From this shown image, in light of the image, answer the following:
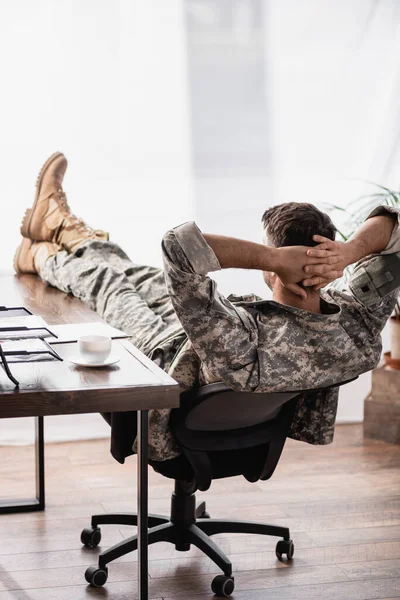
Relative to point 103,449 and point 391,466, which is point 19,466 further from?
point 391,466

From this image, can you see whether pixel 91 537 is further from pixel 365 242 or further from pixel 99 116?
pixel 99 116

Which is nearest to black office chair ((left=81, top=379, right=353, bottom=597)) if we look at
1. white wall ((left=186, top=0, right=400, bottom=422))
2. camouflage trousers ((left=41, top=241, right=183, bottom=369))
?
camouflage trousers ((left=41, top=241, right=183, bottom=369))

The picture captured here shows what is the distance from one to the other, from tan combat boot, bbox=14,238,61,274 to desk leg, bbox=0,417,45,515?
635 millimetres

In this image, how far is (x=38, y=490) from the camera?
119 inches

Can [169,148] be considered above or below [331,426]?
above

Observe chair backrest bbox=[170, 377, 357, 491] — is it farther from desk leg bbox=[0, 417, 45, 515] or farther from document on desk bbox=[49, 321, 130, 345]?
desk leg bbox=[0, 417, 45, 515]

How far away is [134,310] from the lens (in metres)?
2.80

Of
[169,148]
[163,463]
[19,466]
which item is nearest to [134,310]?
[163,463]

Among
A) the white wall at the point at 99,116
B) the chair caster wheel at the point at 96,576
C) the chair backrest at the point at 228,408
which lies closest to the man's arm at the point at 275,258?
the chair backrest at the point at 228,408

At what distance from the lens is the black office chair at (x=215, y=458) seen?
221 centimetres

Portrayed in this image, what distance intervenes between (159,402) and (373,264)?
0.71 m

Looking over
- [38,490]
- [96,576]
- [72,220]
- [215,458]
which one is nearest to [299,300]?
[215,458]

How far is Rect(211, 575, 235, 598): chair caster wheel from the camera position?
7.98 feet

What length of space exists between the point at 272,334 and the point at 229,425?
29 centimetres
